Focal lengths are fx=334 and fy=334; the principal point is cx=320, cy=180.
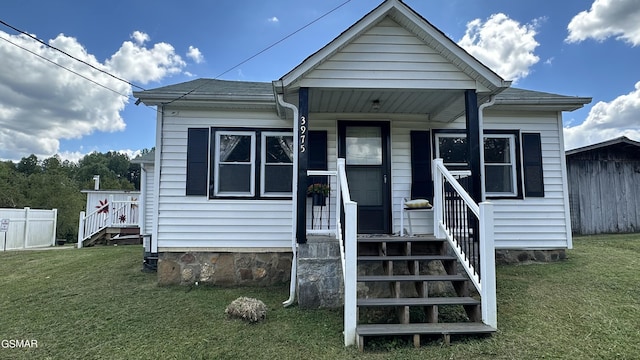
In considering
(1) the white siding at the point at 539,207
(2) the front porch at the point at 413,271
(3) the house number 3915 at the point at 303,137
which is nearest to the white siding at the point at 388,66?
(3) the house number 3915 at the point at 303,137

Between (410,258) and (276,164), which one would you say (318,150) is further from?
(410,258)

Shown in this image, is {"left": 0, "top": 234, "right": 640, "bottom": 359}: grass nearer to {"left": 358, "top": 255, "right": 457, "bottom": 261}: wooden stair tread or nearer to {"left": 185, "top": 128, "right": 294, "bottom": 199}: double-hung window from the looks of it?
{"left": 358, "top": 255, "right": 457, "bottom": 261}: wooden stair tread

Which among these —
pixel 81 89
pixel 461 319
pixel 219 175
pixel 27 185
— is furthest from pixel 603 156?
pixel 27 185

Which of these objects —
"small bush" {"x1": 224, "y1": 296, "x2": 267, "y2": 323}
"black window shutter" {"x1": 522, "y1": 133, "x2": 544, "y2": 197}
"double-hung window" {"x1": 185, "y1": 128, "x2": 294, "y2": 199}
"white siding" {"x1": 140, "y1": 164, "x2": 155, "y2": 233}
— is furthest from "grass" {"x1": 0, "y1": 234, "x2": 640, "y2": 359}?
"white siding" {"x1": 140, "y1": 164, "x2": 155, "y2": 233}

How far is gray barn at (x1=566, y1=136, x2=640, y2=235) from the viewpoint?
9547mm

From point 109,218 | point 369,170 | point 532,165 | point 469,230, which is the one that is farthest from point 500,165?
point 109,218

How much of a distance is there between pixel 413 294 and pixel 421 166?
Result: 237 cm

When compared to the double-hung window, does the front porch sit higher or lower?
lower

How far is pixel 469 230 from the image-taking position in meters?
3.96

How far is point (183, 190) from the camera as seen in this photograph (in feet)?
18.4

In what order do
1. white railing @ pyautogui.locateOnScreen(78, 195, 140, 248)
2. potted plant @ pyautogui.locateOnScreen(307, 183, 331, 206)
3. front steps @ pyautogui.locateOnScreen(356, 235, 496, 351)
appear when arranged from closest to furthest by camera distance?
front steps @ pyautogui.locateOnScreen(356, 235, 496, 351)
potted plant @ pyautogui.locateOnScreen(307, 183, 331, 206)
white railing @ pyautogui.locateOnScreen(78, 195, 140, 248)

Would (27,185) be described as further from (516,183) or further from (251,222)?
(516,183)

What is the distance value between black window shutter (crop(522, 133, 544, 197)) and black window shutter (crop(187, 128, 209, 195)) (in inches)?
220

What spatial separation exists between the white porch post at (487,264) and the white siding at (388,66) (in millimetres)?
1869
